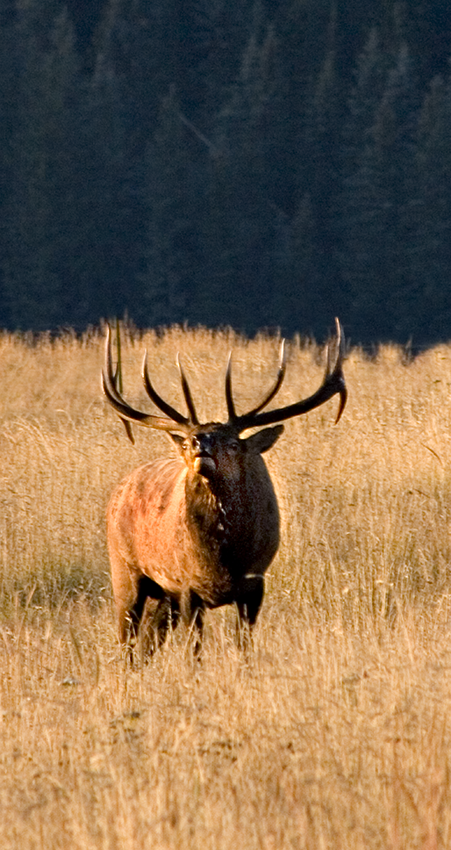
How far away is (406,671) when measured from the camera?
5.06 metres

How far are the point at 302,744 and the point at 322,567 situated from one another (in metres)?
3.61

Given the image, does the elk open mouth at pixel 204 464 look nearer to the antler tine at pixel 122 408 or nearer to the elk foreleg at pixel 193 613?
the antler tine at pixel 122 408

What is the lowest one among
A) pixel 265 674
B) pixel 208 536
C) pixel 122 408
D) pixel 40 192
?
pixel 265 674

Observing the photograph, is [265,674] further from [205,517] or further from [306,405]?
[306,405]

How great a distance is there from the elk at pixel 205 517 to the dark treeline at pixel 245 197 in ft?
112

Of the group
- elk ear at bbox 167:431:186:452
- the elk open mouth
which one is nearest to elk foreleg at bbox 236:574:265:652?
the elk open mouth

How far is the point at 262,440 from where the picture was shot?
20.0 feet

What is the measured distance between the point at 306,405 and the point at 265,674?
1562mm

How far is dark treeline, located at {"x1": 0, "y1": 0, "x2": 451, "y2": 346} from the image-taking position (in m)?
42.7

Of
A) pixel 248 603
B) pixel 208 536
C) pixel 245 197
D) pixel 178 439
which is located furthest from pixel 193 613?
pixel 245 197

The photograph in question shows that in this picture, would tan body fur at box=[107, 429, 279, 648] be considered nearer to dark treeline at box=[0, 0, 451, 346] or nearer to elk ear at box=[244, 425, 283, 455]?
elk ear at box=[244, 425, 283, 455]

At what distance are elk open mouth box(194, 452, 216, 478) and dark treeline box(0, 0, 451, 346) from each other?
3497cm

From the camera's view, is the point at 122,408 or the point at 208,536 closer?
the point at 208,536

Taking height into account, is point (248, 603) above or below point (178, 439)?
below
